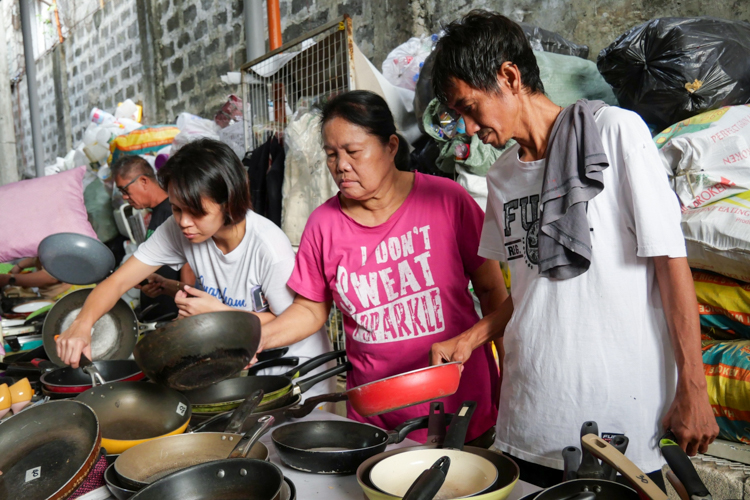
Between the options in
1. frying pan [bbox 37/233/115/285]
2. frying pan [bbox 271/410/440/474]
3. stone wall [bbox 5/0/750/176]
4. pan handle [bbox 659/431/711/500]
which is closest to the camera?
pan handle [bbox 659/431/711/500]

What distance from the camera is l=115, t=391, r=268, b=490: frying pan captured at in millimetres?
1088

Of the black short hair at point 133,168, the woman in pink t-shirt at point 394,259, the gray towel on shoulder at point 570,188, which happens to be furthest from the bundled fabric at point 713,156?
the black short hair at point 133,168

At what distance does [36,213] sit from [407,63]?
2.53 m

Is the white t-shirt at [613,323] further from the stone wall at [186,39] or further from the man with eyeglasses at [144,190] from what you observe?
the man with eyeglasses at [144,190]

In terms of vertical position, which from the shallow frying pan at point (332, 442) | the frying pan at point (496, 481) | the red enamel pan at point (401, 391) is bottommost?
the shallow frying pan at point (332, 442)

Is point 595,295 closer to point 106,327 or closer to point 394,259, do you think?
point 394,259

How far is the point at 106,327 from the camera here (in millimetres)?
2252

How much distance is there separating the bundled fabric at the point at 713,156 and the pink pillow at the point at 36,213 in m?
3.32

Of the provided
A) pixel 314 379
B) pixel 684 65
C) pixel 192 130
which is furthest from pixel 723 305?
pixel 192 130

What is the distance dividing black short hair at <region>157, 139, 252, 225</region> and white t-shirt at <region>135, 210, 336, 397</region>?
0.10 m

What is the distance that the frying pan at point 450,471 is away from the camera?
96 cm

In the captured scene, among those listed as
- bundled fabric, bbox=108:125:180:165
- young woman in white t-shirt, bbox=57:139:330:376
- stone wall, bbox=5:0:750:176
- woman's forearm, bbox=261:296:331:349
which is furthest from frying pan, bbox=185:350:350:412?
bundled fabric, bbox=108:125:180:165

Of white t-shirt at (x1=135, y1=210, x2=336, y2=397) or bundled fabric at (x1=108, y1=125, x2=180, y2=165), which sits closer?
white t-shirt at (x1=135, y1=210, x2=336, y2=397)

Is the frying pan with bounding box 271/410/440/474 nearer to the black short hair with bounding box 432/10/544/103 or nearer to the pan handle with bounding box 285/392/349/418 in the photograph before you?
the pan handle with bounding box 285/392/349/418
